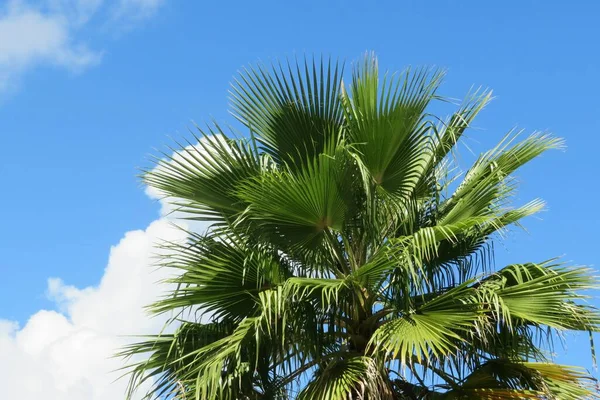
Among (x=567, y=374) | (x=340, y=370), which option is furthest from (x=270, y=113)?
(x=567, y=374)

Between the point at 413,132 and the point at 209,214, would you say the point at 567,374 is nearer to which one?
the point at 413,132

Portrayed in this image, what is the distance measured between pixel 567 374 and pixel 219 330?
2.82 metres

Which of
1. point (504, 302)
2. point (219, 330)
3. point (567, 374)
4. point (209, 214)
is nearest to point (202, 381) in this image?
Result: point (219, 330)

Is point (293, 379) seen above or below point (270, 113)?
below

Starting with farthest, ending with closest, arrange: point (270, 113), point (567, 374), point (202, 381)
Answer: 1. point (270, 113)
2. point (567, 374)
3. point (202, 381)

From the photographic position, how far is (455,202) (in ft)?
27.1

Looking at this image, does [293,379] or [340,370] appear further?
[293,379]

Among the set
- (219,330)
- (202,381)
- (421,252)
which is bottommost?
(202,381)

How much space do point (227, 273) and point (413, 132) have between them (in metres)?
1.89

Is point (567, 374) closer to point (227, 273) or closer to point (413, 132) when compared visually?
point (413, 132)

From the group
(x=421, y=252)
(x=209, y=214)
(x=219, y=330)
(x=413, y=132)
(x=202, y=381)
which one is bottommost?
(x=202, y=381)

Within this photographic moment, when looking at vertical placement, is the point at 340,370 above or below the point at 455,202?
below

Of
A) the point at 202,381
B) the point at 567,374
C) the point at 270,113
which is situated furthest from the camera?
the point at 270,113

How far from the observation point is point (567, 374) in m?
7.63
